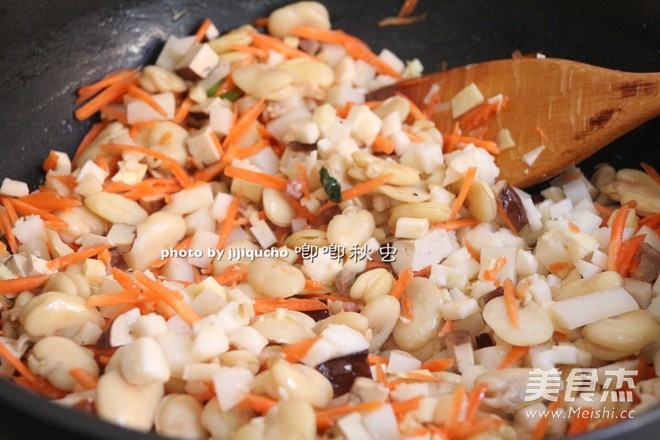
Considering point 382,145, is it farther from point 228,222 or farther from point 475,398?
point 475,398

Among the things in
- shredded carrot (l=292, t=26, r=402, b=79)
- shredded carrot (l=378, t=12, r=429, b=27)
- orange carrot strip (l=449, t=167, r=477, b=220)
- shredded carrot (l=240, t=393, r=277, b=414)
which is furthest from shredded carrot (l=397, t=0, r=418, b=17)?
shredded carrot (l=240, t=393, r=277, b=414)

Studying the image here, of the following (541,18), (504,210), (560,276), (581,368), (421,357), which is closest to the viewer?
(581,368)

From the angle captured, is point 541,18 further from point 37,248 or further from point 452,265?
point 37,248

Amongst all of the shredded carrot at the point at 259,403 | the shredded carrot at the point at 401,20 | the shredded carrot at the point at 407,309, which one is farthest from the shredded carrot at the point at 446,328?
the shredded carrot at the point at 401,20

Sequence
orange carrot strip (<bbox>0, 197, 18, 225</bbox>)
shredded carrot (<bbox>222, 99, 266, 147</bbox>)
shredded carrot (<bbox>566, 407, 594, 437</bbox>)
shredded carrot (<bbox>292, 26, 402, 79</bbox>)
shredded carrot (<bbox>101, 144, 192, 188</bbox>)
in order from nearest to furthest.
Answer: shredded carrot (<bbox>566, 407, 594, 437</bbox>) → orange carrot strip (<bbox>0, 197, 18, 225</bbox>) → shredded carrot (<bbox>101, 144, 192, 188</bbox>) → shredded carrot (<bbox>222, 99, 266, 147</bbox>) → shredded carrot (<bbox>292, 26, 402, 79</bbox>)

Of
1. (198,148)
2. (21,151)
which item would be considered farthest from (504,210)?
(21,151)

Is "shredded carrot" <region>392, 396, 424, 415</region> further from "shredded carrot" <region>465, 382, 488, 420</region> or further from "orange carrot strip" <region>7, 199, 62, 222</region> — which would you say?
"orange carrot strip" <region>7, 199, 62, 222</region>
